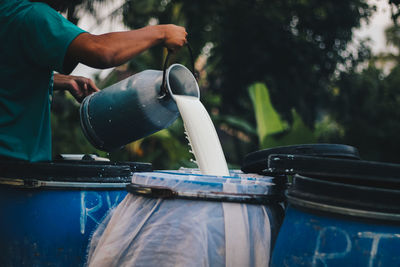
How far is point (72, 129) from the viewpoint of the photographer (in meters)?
7.42

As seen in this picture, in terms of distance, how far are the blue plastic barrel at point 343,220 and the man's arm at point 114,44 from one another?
788 millimetres

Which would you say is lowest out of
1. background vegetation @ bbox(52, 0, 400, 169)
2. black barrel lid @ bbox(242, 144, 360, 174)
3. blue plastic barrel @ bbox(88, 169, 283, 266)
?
blue plastic barrel @ bbox(88, 169, 283, 266)

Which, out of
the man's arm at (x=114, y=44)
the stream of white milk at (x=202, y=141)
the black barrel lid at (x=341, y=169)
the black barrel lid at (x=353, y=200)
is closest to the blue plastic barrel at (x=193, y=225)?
the black barrel lid at (x=341, y=169)

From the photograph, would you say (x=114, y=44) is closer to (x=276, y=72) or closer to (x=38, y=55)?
(x=38, y=55)

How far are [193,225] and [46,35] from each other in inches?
33.3

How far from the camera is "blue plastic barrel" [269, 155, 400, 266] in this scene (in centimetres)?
113

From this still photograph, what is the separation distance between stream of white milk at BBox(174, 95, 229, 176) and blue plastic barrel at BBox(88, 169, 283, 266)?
368 mm

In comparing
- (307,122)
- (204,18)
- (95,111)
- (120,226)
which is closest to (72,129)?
(204,18)

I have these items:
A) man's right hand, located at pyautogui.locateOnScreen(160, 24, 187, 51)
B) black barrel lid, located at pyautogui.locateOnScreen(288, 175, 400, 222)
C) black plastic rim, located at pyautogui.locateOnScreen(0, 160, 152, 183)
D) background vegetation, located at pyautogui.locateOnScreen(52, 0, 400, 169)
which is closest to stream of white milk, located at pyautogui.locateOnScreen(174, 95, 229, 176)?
man's right hand, located at pyautogui.locateOnScreen(160, 24, 187, 51)

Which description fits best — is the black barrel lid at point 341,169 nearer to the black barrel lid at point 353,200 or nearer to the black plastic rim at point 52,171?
the black barrel lid at point 353,200

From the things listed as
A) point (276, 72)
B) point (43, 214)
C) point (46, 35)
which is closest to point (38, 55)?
point (46, 35)

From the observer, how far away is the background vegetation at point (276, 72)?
23.0ft

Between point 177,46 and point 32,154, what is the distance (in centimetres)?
72

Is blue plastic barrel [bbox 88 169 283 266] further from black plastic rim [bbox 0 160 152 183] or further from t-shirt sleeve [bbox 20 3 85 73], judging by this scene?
t-shirt sleeve [bbox 20 3 85 73]
